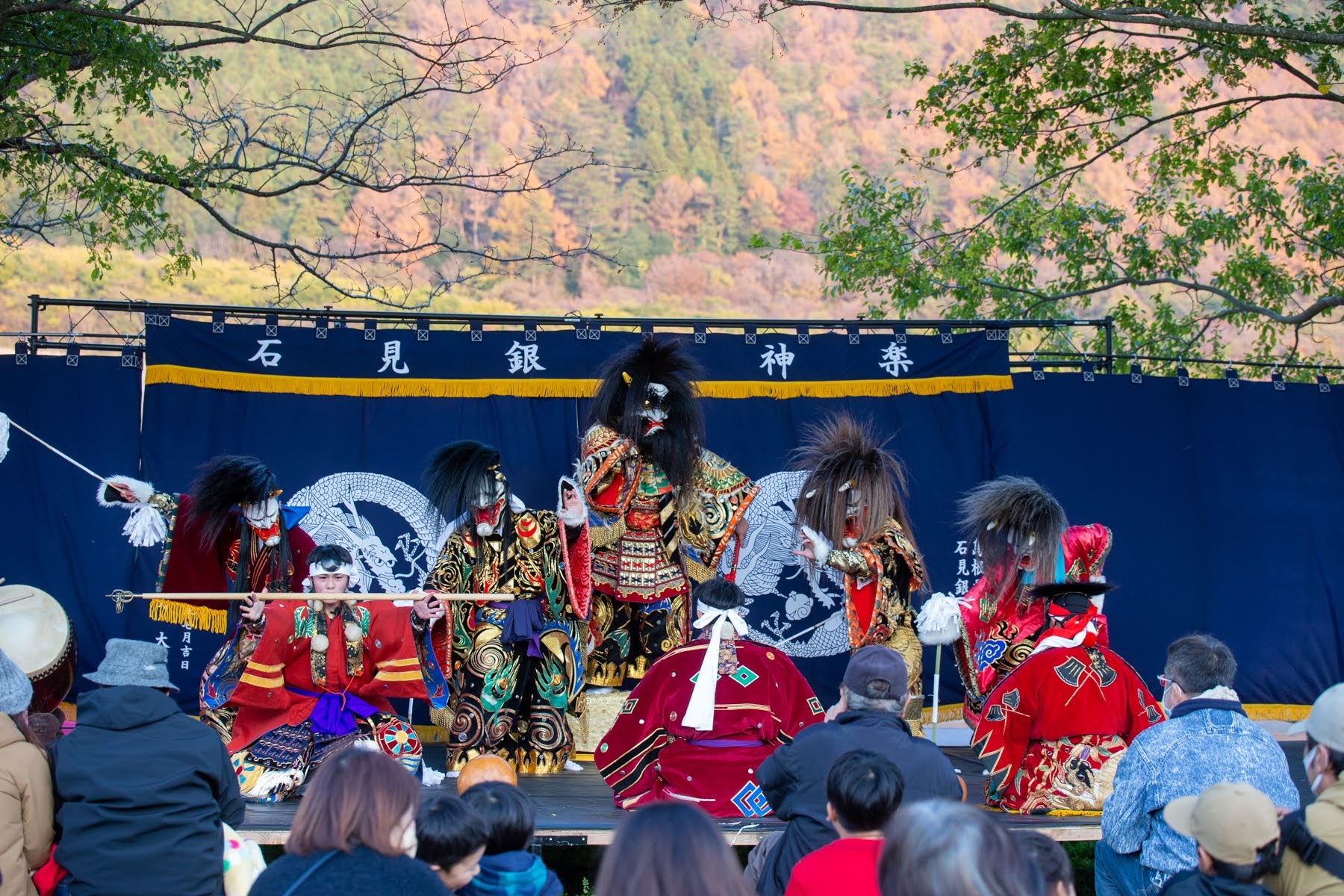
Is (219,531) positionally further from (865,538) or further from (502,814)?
(502,814)

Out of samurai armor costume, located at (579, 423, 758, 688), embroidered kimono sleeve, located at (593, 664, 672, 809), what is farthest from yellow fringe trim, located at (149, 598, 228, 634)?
embroidered kimono sleeve, located at (593, 664, 672, 809)

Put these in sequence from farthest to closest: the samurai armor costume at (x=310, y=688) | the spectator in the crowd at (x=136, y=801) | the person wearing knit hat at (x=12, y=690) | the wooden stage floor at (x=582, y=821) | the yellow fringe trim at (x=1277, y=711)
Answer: the yellow fringe trim at (x=1277, y=711)
the samurai armor costume at (x=310, y=688)
the wooden stage floor at (x=582, y=821)
the person wearing knit hat at (x=12, y=690)
the spectator in the crowd at (x=136, y=801)

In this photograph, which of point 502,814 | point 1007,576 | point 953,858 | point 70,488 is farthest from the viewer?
point 70,488

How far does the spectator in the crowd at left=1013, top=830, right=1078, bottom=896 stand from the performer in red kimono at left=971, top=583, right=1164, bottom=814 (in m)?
2.30

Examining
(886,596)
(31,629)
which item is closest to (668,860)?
(886,596)

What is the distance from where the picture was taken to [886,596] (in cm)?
600

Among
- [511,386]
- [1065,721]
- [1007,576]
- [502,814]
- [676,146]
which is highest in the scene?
[676,146]

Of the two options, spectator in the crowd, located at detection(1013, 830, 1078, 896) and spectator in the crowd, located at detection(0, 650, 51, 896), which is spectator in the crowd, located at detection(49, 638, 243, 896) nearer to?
spectator in the crowd, located at detection(0, 650, 51, 896)

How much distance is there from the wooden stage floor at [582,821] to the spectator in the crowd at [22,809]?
1.29 m

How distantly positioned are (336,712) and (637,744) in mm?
1253

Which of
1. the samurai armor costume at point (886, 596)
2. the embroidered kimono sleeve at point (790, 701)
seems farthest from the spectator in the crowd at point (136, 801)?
the samurai armor costume at point (886, 596)

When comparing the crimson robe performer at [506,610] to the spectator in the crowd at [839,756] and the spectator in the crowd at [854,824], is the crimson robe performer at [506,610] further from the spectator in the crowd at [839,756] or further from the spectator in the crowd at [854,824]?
the spectator in the crowd at [854,824]

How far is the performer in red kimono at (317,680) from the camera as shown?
5203mm

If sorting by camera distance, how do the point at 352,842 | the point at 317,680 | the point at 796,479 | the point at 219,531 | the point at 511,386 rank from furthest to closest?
the point at 796,479 < the point at 511,386 < the point at 219,531 < the point at 317,680 < the point at 352,842
